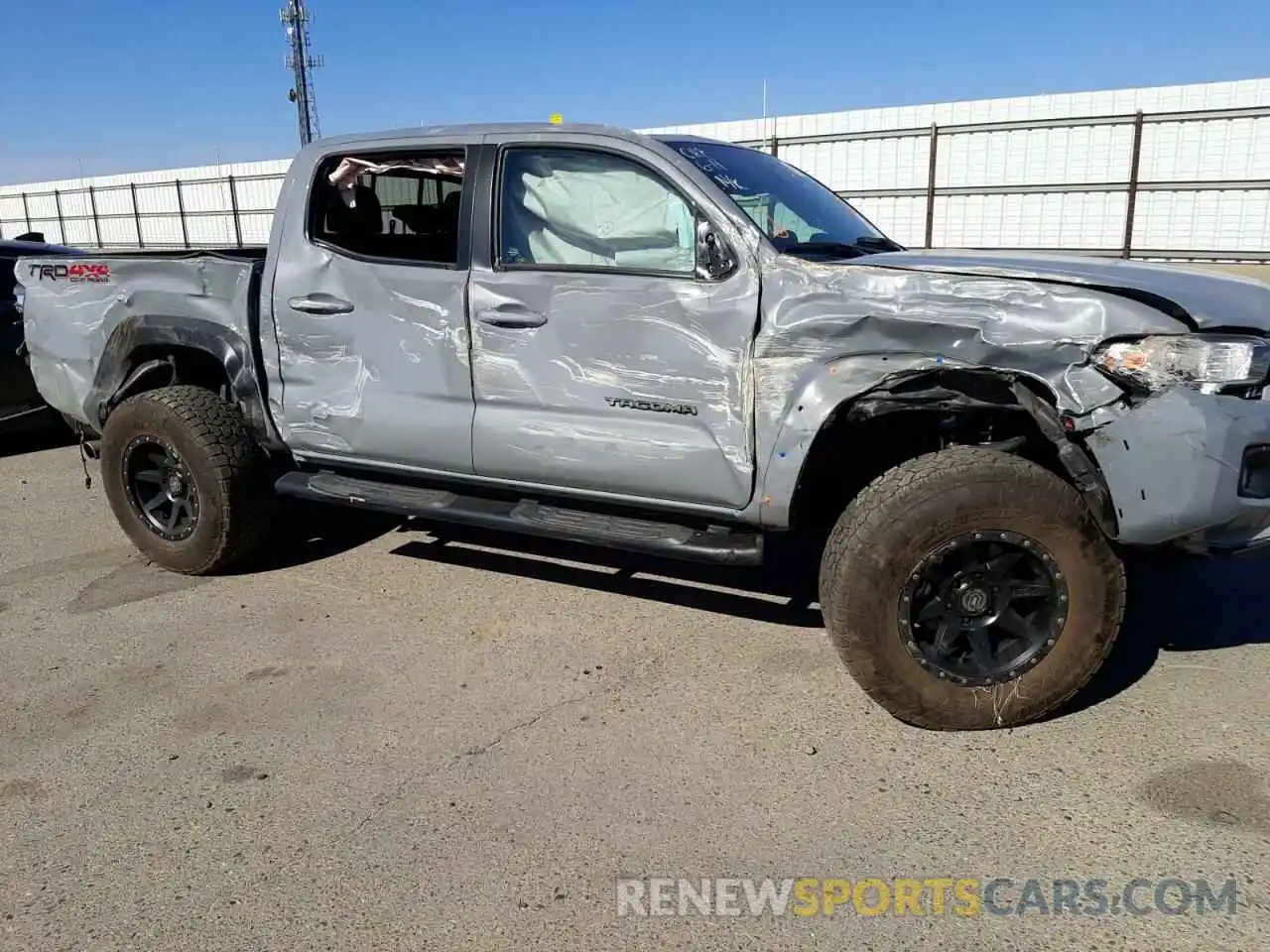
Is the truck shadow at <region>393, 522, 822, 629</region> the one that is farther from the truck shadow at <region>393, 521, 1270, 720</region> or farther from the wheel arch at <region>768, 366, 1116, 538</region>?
the wheel arch at <region>768, 366, 1116, 538</region>

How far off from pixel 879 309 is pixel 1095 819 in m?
1.61

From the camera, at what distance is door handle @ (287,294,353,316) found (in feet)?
13.6

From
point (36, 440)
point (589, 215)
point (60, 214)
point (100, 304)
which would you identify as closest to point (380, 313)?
point (589, 215)

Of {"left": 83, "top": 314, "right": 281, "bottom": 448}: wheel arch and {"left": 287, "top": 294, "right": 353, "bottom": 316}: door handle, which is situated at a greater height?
{"left": 287, "top": 294, "right": 353, "bottom": 316}: door handle

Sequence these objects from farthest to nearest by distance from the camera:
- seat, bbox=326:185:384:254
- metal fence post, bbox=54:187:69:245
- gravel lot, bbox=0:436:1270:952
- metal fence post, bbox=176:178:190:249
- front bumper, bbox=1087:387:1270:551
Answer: metal fence post, bbox=54:187:69:245 < metal fence post, bbox=176:178:190:249 < seat, bbox=326:185:384:254 < front bumper, bbox=1087:387:1270:551 < gravel lot, bbox=0:436:1270:952

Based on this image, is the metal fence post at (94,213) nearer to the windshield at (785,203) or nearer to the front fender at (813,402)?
the windshield at (785,203)

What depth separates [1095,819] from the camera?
2740 millimetres

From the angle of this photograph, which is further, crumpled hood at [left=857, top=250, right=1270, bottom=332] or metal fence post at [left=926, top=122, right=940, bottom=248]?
metal fence post at [left=926, top=122, right=940, bottom=248]

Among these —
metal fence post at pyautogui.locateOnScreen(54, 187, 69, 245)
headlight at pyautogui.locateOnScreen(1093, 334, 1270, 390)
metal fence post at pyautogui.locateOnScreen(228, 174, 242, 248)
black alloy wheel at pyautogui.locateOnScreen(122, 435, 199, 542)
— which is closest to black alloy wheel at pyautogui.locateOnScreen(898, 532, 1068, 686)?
headlight at pyautogui.locateOnScreen(1093, 334, 1270, 390)

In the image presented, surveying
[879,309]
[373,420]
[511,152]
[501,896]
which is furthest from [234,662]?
[879,309]

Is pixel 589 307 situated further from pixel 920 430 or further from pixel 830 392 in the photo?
pixel 920 430

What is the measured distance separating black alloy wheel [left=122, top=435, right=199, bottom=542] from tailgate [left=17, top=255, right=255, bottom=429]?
0.39m

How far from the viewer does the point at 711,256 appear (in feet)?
11.3

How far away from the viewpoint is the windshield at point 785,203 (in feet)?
11.9
